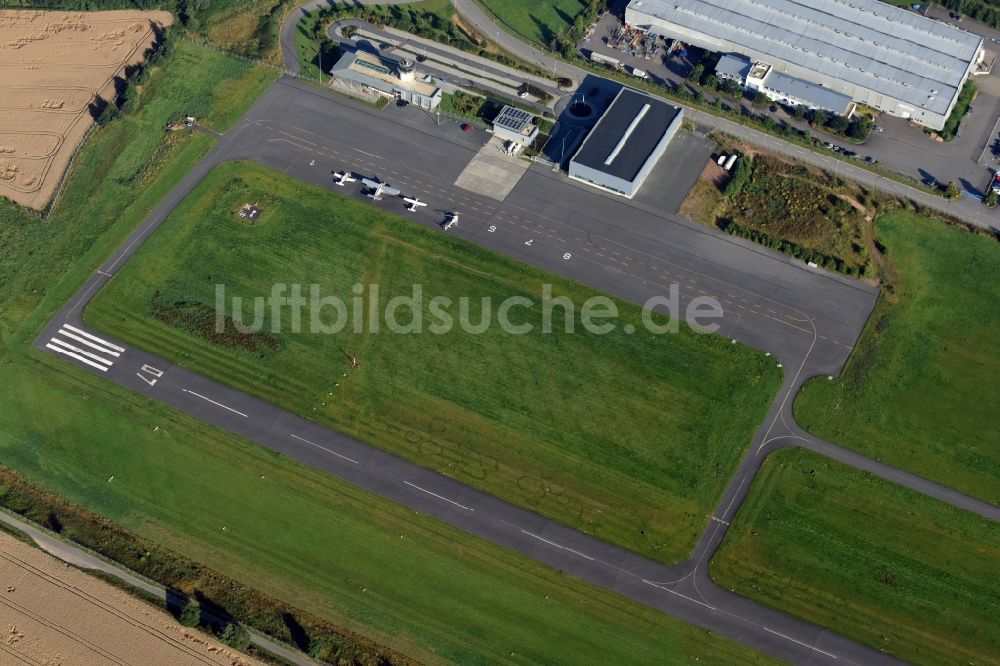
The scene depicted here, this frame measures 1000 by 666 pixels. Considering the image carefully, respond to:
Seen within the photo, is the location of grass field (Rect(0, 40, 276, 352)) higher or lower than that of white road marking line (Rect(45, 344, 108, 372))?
higher

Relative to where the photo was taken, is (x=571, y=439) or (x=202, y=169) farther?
(x=202, y=169)

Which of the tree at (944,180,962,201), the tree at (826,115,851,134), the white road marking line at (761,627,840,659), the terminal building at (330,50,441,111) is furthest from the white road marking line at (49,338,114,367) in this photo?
the tree at (944,180,962,201)

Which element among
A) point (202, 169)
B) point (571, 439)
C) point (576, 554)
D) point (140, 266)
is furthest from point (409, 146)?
point (576, 554)

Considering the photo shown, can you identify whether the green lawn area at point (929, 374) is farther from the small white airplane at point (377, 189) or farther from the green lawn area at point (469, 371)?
the small white airplane at point (377, 189)

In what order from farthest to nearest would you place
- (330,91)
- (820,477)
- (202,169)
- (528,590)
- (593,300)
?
(330,91), (202,169), (593,300), (820,477), (528,590)

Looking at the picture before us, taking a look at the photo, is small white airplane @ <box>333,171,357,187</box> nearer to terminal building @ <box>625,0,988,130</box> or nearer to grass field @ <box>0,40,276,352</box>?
grass field @ <box>0,40,276,352</box>

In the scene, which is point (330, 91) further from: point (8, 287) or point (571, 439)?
point (571, 439)

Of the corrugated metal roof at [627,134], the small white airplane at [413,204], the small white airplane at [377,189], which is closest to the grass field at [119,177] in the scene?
the small white airplane at [377,189]

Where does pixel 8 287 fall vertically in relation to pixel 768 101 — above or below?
below
